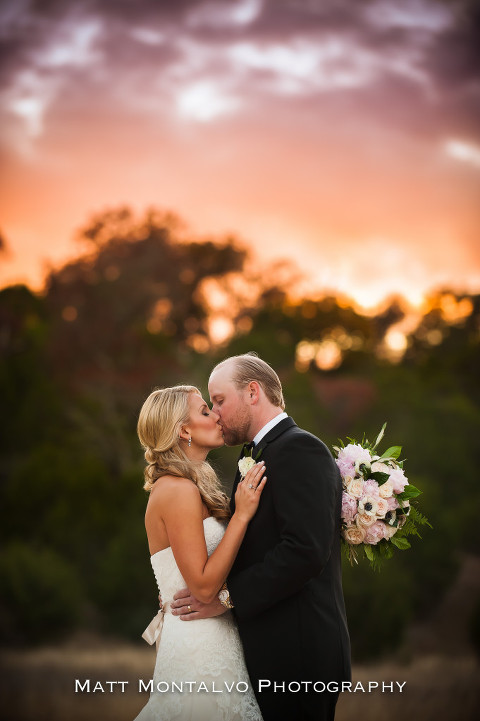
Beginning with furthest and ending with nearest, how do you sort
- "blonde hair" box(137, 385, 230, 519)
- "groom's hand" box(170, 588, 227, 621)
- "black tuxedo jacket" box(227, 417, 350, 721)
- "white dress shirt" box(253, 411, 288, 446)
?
"blonde hair" box(137, 385, 230, 519) → "white dress shirt" box(253, 411, 288, 446) → "groom's hand" box(170, 588, 227, 621) → "black tuxedo jacket" box(227, 417, 350, 721)

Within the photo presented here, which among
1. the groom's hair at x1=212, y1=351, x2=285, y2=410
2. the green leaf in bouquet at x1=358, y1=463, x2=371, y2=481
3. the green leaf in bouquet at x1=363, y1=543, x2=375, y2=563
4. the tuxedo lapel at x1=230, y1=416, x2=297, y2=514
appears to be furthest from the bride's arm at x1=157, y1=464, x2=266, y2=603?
the green leaf in bouquet at x1=363, y1=543, x2=375, y2=563

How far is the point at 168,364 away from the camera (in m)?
23.8

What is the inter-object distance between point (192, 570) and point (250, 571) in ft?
1.03

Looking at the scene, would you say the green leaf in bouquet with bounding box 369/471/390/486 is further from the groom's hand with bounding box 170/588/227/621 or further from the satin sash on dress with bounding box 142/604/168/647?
the satin sash on dress with bounding box 142/604/168/647

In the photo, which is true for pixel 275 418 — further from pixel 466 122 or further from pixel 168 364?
pixel 466 122

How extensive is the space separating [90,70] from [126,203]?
4797 mm

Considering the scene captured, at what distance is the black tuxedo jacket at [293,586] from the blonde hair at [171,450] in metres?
0.39

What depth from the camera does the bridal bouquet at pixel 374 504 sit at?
3.81 metres

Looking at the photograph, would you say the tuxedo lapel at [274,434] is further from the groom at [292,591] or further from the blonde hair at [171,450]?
the blonde hair at [171,450]

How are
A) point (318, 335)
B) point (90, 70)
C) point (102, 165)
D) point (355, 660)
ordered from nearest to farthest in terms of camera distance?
point (355, 660) → point (90, 70) → point (102, 165) → point (318, 335)

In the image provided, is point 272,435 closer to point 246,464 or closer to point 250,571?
point 246,464

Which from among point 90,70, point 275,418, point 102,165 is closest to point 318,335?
point 102,165

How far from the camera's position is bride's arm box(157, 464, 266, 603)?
361cm

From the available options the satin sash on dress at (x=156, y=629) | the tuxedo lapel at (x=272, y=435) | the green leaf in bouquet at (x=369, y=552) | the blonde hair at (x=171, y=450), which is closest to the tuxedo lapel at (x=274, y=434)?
the tuxedo lapel at (x=272, y=435)
